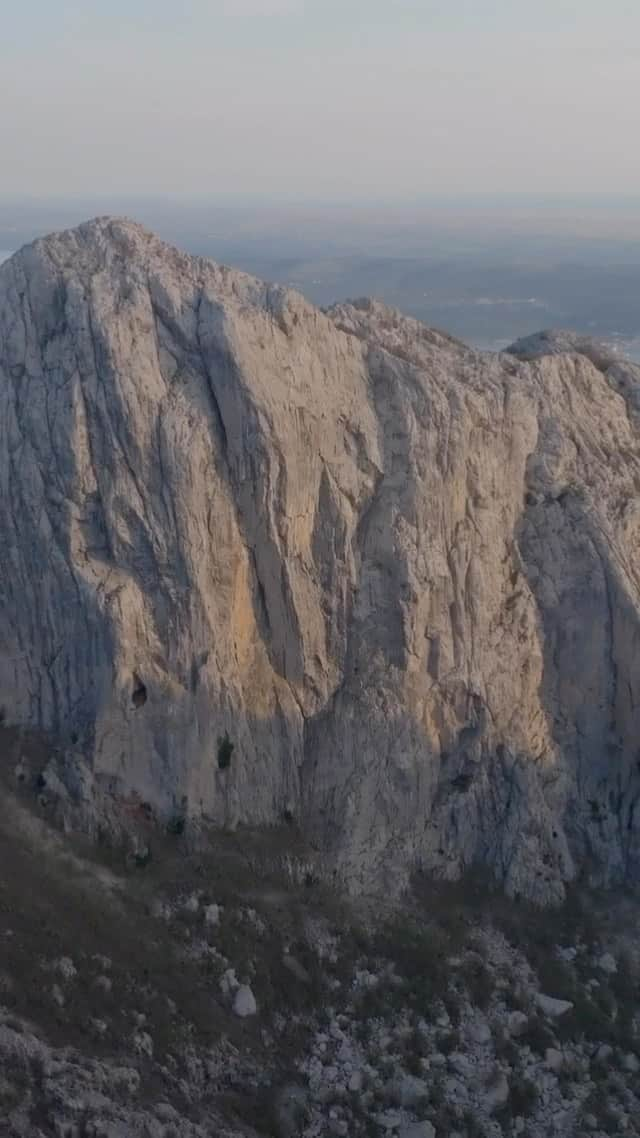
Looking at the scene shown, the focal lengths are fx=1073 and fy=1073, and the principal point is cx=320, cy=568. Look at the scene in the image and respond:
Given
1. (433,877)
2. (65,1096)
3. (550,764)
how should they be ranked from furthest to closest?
(550,764)
(433,877)
(65,1096)

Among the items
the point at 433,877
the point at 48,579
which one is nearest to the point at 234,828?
the point at 433,877

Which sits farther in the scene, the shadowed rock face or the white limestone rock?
the shadowed rock face

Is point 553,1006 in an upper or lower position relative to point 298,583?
lower

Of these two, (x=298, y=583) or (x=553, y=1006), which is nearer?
(x=553, y=1006)

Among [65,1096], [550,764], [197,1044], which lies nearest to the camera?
[65,1096]

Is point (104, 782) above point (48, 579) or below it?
below

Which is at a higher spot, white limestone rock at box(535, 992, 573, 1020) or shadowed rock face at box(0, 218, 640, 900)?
shadowed rock face at box(0, 218, 640, 900)

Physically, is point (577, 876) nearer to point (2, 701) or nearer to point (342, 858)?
point (342, 858)

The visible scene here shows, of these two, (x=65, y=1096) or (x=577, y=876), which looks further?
(x=577, y=876)
